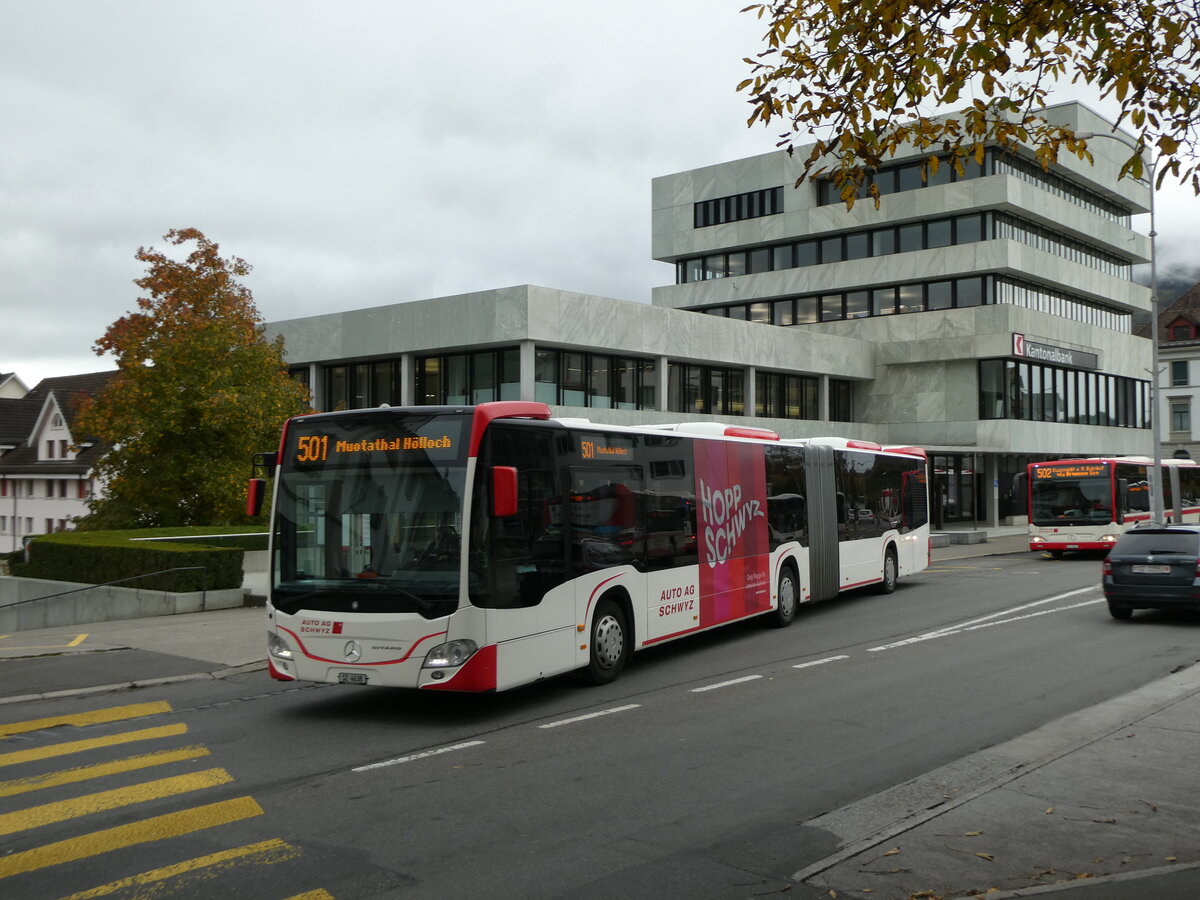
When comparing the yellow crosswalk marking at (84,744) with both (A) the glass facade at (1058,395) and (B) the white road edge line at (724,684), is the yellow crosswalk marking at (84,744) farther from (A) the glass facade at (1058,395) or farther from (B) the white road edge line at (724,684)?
(A) the glass facade at (1058,395)

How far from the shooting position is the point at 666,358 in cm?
3647

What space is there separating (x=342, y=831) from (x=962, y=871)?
3720mm

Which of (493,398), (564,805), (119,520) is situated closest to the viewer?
(564,805)

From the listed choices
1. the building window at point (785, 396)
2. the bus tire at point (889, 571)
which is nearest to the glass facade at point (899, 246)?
the building window at point (785, 396)

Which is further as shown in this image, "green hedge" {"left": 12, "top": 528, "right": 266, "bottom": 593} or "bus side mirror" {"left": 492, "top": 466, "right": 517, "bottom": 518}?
"green hedge" {"left": 12, "top": 528, "right": 266, "bottom": 593}

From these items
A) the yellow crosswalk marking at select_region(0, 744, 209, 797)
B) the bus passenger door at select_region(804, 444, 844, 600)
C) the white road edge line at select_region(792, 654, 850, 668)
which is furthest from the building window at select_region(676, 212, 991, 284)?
the yellow crosswalk marking at select_region(0, 744, 209, 797)

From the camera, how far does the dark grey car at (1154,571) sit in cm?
1623

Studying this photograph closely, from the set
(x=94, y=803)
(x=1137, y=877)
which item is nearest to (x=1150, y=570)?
(x=1137, y=877)

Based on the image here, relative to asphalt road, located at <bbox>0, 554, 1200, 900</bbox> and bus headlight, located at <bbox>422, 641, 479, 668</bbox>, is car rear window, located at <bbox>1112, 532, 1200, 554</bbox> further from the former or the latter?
bus headlight, located at <bbox>422, 641, 479, 668</bbox>

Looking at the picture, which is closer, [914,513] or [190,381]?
[914,513]

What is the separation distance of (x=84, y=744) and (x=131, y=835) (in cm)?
316

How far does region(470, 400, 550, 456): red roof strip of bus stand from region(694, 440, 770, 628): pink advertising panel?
409 centimetres

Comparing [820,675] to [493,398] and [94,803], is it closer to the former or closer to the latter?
[94,803]

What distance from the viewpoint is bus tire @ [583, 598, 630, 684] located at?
38.2ft
